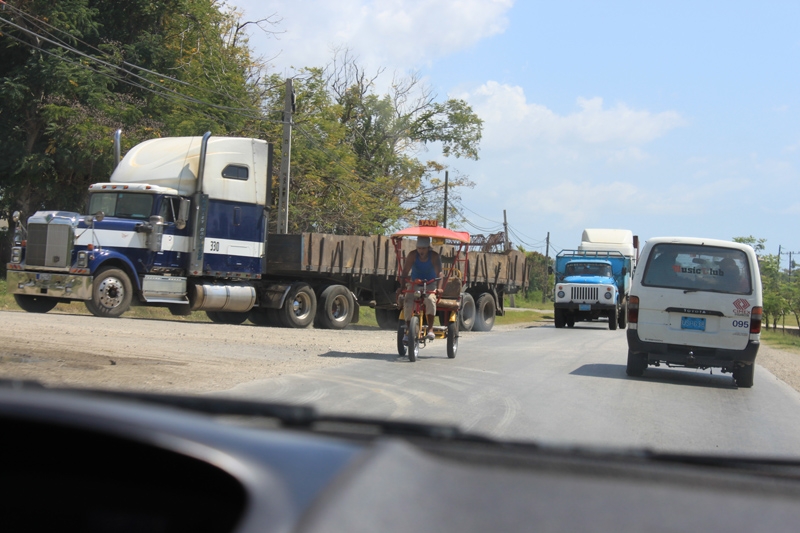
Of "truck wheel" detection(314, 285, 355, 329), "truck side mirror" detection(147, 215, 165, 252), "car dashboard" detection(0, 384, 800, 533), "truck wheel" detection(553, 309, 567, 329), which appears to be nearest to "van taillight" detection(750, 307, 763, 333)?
"car dashboard" detection(0, 384, 800, 533)

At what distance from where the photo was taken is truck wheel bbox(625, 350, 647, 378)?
12108mm

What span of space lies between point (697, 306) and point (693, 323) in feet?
0.79

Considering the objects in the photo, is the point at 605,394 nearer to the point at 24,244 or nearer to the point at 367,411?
the point at 367,411

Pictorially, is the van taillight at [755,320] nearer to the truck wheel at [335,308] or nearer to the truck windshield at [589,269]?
the truck wheel at [335,308]

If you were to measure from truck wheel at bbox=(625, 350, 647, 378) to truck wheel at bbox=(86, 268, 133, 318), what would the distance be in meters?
11.0

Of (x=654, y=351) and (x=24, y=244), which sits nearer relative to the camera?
(x=654, y=351)

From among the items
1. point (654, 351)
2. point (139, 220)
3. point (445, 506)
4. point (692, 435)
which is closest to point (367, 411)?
point (692, 435)

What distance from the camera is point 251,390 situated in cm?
902

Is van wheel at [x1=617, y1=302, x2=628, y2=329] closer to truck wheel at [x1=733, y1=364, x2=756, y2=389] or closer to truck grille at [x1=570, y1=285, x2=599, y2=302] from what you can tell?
truck grille at [x1=570, y1=285, x2=599, y2=302]

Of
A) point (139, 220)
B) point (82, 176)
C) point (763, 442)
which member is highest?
point (82, 176)

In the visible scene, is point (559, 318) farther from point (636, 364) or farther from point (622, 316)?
point (636, 364)

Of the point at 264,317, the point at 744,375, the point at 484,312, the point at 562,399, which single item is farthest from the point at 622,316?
the point at 562,399

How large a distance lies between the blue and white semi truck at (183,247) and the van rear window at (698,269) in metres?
9.88

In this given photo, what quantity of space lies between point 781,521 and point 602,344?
60.4 feet
